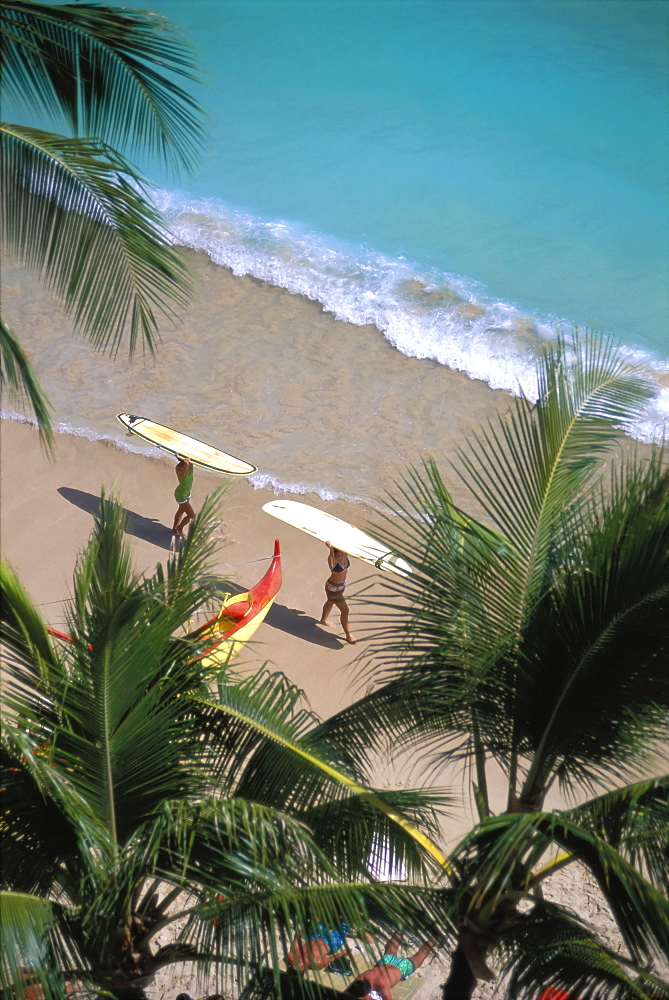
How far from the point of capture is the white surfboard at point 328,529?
10.2m

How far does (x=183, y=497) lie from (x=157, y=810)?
23.0 feet

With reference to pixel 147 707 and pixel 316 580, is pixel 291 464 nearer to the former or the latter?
pixel 316 580

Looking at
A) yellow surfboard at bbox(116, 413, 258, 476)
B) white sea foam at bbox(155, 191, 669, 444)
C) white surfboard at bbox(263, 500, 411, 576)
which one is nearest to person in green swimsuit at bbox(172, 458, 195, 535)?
yellow surfboard at bbox(116, 413, 258, 476)

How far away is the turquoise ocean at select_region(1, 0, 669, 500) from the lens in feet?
61.0

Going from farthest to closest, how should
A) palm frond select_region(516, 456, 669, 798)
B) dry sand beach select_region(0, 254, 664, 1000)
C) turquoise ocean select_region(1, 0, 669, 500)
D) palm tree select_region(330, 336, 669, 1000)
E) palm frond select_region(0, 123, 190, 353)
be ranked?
turquoise ocean select_region(1, 0, 669, 500)
dry sand beach select_region(0, 254, 664, 1000)
palm frond select_region(0, 123, 190, 353)
palm frond select_region(516, 456, 669, 798)
palm tree select_region(330, 336, 669, 1000)

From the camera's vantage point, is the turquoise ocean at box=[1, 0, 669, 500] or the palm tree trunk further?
the turquoise ocean at box=[1, 0, 669, 500]

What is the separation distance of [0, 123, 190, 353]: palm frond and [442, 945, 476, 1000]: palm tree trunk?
3.76m

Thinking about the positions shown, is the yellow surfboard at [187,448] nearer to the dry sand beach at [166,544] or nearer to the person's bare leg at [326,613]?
the dry sand beach at [166,544]

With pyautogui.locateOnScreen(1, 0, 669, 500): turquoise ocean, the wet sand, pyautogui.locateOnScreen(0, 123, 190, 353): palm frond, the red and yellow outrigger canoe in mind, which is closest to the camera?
pyautogui.locateOnScreen(0, 123, 190, 353): palm frond

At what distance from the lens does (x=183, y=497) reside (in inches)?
442

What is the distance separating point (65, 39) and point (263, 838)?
5.18 m

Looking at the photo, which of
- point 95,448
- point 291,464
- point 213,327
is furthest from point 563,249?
point 95,448

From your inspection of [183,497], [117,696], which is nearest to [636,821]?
[117,696]

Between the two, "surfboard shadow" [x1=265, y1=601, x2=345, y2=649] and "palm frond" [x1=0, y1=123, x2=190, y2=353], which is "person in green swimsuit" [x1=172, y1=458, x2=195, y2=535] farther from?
"palm frond" [x1=0, y1=123, x2=190, y2=353]
